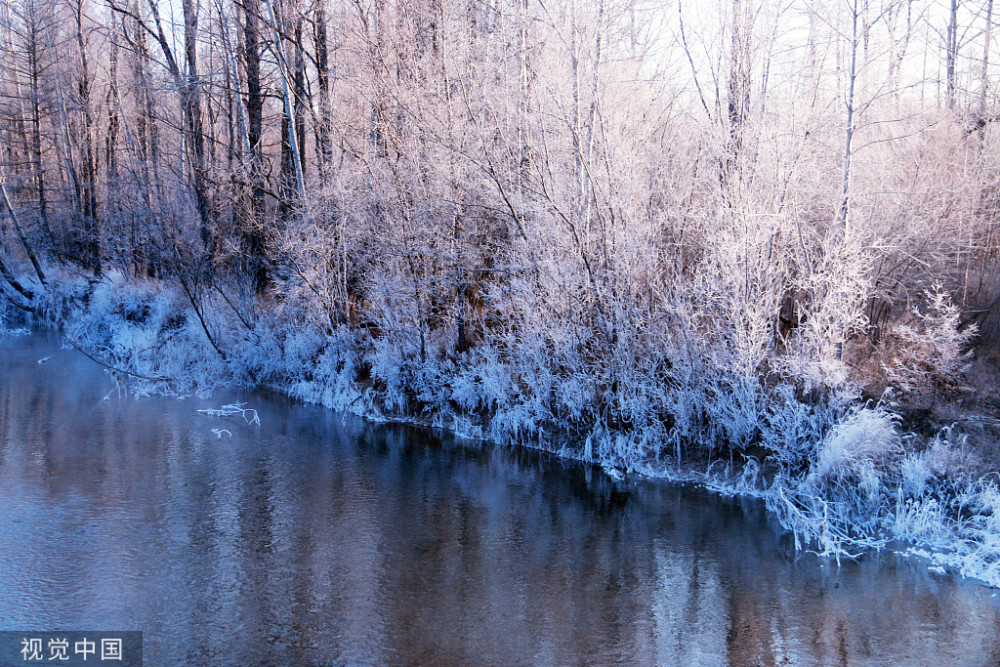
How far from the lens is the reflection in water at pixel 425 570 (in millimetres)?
6832

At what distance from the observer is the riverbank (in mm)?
9109

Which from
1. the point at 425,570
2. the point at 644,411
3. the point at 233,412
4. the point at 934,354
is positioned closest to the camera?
the point at 425,570

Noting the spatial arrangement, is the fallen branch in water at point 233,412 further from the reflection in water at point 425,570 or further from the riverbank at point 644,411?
the reflection in water at point 425,570

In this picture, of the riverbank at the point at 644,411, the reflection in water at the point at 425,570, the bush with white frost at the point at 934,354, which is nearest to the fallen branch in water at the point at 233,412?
the riverbank at the point at 644,411

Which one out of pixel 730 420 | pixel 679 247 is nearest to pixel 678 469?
pixel 730 420

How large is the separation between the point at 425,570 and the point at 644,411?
16.2 ft

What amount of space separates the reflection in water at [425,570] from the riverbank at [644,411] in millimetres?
594

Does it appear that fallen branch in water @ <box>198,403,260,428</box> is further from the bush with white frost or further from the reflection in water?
the bush with white frost

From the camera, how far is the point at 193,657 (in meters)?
6.55

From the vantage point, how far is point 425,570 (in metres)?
8.33

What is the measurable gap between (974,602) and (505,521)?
5199 mm

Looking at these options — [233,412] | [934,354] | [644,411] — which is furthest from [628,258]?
[233,412]

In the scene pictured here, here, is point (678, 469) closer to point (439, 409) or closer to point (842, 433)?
point (842, 433)

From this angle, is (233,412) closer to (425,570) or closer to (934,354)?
(425,570)
